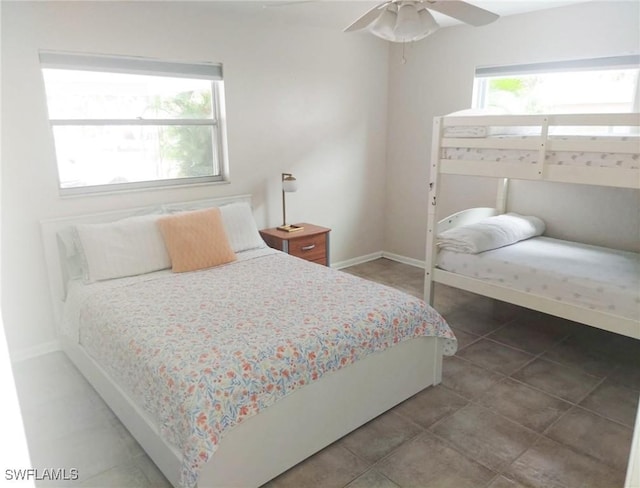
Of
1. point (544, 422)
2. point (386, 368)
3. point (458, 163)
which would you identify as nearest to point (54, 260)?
point (386, 368)

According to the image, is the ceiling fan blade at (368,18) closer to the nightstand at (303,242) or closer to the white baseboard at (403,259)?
the nightstand at (303,242)

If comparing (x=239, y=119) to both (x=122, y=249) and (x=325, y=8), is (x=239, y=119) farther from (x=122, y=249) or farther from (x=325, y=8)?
(x=122, y=249)

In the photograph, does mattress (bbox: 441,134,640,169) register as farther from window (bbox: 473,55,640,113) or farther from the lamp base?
the lamp base

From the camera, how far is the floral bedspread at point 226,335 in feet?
5.62

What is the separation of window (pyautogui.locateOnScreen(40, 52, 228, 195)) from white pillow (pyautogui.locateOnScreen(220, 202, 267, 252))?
0.45 meters

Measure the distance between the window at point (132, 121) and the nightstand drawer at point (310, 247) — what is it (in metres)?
0.83

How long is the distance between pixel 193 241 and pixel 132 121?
1.05m

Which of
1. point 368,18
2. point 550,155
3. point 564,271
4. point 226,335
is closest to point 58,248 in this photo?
point 226,335

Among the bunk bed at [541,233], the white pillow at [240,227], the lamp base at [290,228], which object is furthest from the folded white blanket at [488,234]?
the white pillow at [240,227]

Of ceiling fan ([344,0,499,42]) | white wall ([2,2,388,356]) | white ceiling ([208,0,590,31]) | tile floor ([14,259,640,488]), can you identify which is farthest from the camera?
white ceiling ([208,0,590,31])

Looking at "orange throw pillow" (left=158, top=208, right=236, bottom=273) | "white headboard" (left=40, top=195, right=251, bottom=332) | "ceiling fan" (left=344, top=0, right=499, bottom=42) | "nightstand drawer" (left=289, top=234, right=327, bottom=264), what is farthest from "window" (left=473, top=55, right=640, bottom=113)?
"white headboard" (left=40, top=195, right=251, bottom=332)

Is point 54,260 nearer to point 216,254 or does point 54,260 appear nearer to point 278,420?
point 216,254

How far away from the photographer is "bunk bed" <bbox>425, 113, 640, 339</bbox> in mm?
2443

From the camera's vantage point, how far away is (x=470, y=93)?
4.06 metres
